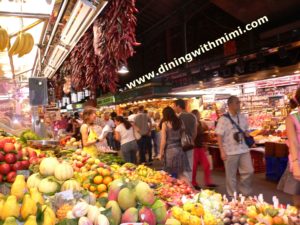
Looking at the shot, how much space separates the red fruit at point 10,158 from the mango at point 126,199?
1.22 metres

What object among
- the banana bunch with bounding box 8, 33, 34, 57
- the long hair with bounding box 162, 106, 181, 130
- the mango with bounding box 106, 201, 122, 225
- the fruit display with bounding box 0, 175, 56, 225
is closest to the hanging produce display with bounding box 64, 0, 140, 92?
the banana bunch with bounding box 8, 33, 34, 57

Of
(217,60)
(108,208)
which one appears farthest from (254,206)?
(217,60)

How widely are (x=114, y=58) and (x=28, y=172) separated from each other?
1879 mm

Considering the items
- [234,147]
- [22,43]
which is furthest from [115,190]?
[234,147]

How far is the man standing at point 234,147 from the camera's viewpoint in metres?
6.10

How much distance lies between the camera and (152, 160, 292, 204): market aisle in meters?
6.70

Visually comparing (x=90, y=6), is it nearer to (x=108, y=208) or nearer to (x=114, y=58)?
(x=114, y=58)

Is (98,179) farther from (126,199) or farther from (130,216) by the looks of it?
(130,216)

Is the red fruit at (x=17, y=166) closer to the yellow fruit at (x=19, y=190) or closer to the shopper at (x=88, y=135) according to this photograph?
→ the yellow fruit at (x=19, y=190)

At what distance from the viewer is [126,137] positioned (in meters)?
9.46

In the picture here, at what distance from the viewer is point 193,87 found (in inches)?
489

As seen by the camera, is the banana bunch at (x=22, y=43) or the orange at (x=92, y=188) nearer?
the orange at (x=92, y=188)

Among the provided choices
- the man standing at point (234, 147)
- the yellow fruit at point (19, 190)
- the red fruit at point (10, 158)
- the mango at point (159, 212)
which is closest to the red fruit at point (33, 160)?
the red fruit at point (10, 158)

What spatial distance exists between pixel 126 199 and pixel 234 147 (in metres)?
4.14
